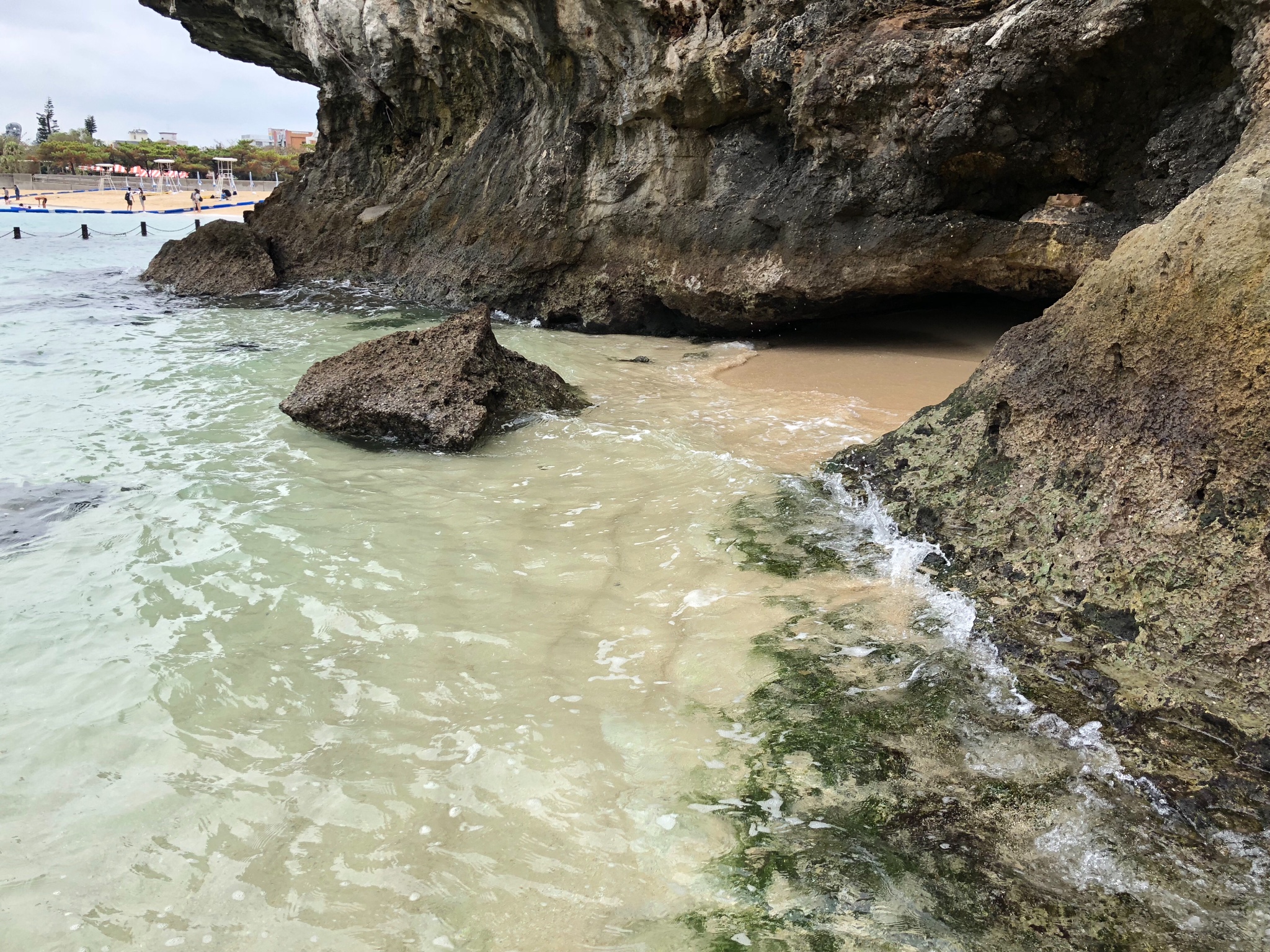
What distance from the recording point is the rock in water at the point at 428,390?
19.8 feet

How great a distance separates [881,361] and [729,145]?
3.27 metres

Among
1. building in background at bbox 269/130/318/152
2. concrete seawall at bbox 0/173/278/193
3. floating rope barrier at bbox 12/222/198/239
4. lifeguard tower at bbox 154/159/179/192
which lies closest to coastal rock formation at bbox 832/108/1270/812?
floating rope barrier at bbox 12/222/198/239

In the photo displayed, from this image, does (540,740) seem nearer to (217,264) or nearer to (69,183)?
(217,264)

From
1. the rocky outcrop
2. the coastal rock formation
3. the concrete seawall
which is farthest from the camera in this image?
the concrete seawall

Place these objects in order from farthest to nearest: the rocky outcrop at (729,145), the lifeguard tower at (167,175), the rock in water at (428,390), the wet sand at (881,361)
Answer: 1. the lifeguard tower at (167,175)
2. the wet sand at (881,361)
3. the rocky outcrop at (729,145)
4. the rock in water at (428,390)

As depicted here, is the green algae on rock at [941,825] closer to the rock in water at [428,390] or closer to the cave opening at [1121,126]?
the rock in water at [428,390]

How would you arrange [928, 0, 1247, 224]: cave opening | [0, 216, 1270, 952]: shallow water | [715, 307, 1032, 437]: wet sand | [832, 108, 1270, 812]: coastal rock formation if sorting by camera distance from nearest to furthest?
[0, 216, 1270, 952]: shallow water → [832, 108, 1270, 812]: coastal rock formation → [928, 0, 1247, 224]: cave opening → [715, 307, 1032, 437]: wet sand

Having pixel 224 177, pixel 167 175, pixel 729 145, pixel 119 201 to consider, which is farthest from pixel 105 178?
pixel 729 145

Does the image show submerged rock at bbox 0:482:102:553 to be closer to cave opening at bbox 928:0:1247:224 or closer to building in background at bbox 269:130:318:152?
cave opening at bbox 928:0:1247:224

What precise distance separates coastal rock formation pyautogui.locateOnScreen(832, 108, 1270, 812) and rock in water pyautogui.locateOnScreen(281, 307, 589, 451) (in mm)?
3402

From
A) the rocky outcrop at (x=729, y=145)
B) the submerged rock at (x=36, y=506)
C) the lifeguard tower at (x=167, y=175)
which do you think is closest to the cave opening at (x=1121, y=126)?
the rocky outcrop at (x=729, y=145)

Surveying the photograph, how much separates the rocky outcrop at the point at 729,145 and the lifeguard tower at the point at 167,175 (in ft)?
132

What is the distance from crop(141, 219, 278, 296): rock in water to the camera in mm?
14625

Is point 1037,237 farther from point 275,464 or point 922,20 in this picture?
point 275,464
